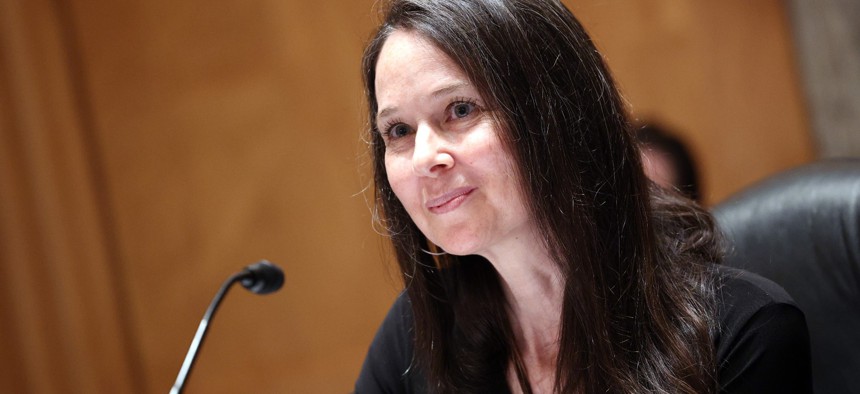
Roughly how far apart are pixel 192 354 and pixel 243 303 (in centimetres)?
160

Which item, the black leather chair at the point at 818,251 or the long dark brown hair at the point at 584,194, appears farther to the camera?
the black leather chair at the point at 818,251

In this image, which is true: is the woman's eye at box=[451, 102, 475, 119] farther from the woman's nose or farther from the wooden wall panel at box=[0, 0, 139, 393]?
the wooden wall panel at box=[0, 0, 139, 393]

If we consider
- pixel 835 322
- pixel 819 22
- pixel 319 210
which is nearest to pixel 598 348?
pixel 835 322

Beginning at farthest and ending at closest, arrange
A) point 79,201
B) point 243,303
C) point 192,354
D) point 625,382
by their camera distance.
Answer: point 243,303 < point 79,201 < point 192,354 < point 625,382

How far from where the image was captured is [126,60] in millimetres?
3021

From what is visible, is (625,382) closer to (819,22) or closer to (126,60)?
(126,60)

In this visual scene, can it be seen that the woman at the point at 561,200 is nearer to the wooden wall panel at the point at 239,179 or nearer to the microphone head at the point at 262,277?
the microphone head at the point at 262,277

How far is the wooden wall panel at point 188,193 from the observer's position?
287 cm

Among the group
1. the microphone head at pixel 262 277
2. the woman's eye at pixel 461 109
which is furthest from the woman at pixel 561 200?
the microphone head at pixel 262 277

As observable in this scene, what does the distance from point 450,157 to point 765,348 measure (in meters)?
0.50

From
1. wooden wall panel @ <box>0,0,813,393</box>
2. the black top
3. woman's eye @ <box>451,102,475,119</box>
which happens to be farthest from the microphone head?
wooden wall panel @ <box>0,0,813,393</box>

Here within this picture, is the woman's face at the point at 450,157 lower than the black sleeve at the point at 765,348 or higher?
higher

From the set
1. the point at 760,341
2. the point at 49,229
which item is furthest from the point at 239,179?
the point at 760,341

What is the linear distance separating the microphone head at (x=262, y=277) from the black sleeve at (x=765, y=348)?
737 mm
